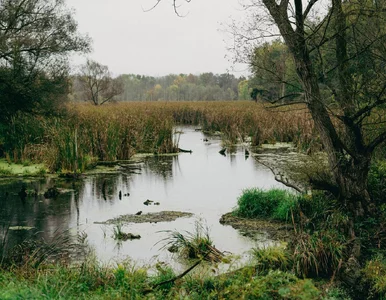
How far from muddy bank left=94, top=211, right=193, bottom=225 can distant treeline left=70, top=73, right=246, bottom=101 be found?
162 feet

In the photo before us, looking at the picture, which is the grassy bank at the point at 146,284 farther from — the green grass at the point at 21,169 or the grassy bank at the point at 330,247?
the green grass at the point at 21,169

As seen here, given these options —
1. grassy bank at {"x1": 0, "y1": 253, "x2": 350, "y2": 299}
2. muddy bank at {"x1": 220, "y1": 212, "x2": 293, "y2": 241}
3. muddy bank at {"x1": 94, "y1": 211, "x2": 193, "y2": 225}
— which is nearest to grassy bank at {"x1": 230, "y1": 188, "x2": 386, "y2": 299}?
muddy bank at {"x1": 220, "y1": 212, "x2": 293, "y2": 241}

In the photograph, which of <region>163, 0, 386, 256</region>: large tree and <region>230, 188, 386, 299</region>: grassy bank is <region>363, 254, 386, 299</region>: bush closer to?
<region>230, 188, 386, 299</region>: grassy bank

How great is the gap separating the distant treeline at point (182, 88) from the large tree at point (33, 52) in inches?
1487

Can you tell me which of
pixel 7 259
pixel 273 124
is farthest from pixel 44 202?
pixel 273 124

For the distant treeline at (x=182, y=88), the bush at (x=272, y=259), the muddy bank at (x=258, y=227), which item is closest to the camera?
the bush at (x=272, y=259)

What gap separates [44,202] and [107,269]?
4405mm

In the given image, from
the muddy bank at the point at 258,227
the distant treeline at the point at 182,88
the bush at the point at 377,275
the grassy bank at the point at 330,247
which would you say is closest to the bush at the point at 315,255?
the grassy bank at the point at 330,247

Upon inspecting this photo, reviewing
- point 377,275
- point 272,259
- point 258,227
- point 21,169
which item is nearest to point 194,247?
point 272,259

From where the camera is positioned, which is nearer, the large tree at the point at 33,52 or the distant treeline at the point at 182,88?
the large tree at the point at 33,52

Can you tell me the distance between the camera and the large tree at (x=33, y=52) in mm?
14727

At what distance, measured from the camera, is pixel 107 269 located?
5.60 metres

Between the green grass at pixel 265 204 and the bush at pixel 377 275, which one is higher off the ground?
the green grass at pixel 265 204

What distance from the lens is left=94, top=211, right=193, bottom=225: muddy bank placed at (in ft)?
27.0
